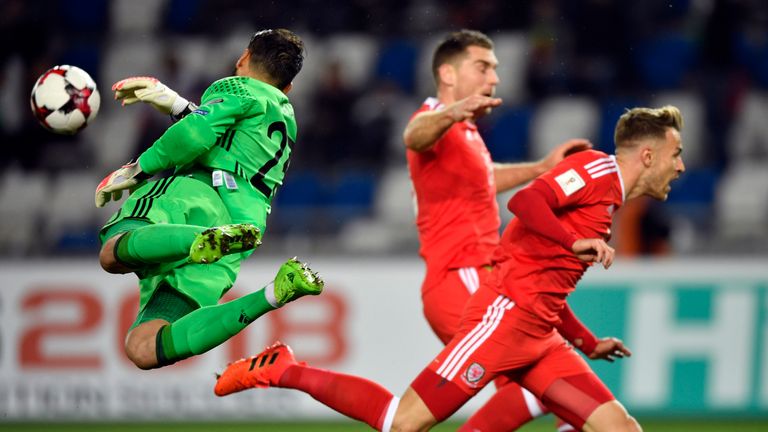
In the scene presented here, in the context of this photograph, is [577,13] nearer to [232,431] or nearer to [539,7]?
[539,7]

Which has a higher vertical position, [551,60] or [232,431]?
[551,60]

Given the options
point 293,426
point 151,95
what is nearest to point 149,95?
point 151,95

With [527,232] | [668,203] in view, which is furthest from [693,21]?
[527,232]

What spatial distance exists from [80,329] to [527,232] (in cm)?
538

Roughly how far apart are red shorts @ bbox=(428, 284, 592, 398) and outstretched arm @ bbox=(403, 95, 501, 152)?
85 centimetres

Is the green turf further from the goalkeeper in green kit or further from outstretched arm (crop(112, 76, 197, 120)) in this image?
outstretched arm (crop(112, 76, 197, 120))

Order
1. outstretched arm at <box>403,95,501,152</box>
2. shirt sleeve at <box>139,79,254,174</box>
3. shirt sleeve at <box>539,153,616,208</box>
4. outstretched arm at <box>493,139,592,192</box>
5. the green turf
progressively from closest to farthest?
1. shirt sleeve at <box>539,153,616,208</box>
2. shirt sleeve at <box>139,79,254,174</box>
3. outstretched arm at <box>403,95,501,152</box>
4. outstretched arm at <box>493,139,592,192</box>
5. the green turf

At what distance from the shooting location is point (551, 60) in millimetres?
12375

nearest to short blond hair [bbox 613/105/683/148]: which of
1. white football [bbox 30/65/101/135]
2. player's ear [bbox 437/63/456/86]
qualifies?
player's ear [bbox 437/63/456/86]

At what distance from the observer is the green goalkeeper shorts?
18.3 ft

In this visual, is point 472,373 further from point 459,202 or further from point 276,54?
point 276,54

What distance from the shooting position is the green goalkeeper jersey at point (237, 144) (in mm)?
5453

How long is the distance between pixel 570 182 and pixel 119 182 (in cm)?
205

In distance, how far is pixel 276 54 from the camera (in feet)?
18.8
